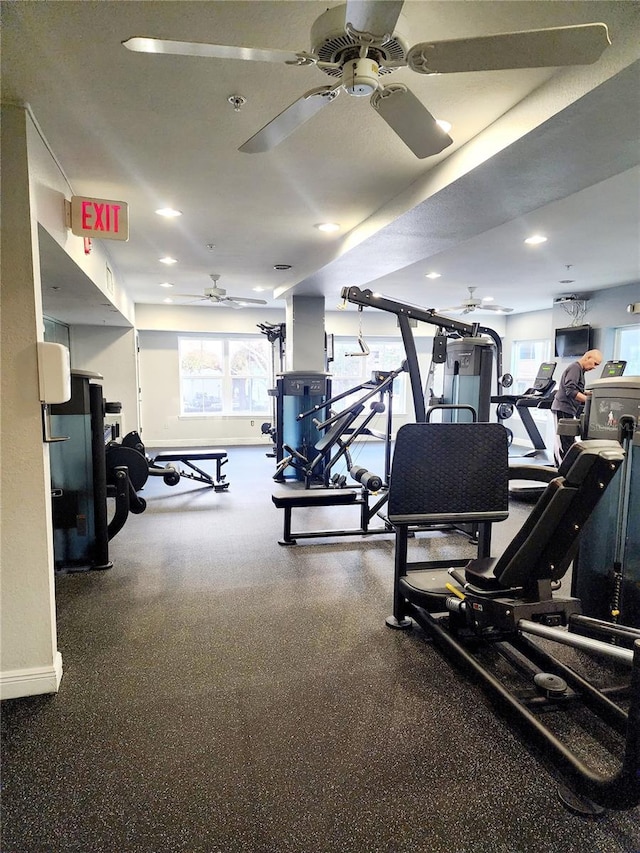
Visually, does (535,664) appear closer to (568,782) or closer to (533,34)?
(568,782)

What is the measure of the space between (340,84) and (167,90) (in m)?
0.86

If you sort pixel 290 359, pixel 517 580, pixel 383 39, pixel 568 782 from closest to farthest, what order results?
pixel 383 39, pixel 568 782, pixel 517 580, pixel 290 359

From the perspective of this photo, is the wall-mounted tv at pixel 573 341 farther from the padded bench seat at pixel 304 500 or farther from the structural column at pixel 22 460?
the structural column at pixel 22 460

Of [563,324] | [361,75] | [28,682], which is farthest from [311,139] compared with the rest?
[563,324]

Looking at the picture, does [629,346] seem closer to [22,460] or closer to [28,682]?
[22,460]

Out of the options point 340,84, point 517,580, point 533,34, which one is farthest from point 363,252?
point 517,580

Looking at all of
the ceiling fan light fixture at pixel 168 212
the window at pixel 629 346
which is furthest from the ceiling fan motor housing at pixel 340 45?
the window at pixel 629 346

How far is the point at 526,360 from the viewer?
9141 mm

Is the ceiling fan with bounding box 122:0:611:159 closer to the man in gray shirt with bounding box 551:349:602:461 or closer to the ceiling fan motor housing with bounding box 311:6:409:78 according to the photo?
the ceiling fan motor housing with bounding box 311:6:409:78

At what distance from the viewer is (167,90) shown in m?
1.87

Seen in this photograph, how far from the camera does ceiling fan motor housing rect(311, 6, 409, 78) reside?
1304 millimetres

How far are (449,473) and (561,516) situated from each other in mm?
746

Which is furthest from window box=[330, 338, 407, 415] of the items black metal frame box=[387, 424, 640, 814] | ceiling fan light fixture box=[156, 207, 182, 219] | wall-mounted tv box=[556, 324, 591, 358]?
black metal frame box=[387, 424, 640, 814]

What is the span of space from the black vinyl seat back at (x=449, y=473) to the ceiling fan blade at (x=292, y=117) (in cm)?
132
